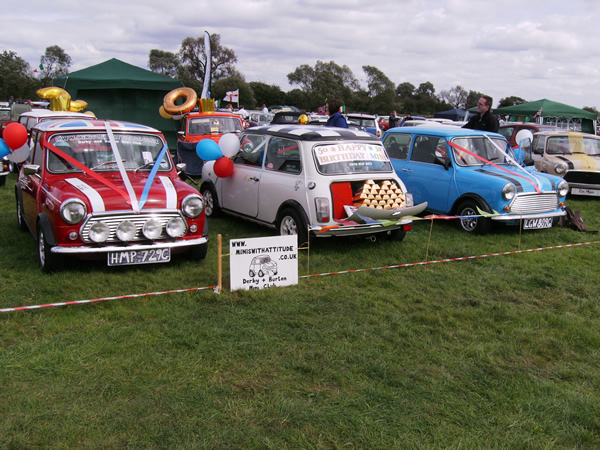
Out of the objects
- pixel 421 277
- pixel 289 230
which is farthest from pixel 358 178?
pixel 421 277

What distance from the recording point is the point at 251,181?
812cm

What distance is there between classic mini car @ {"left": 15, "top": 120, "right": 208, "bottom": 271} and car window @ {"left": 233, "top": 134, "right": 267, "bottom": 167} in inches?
53.9

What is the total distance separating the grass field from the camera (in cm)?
329

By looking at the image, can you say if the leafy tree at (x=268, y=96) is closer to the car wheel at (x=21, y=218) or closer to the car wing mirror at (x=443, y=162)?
the car wing mirror at (x=443, y=162)

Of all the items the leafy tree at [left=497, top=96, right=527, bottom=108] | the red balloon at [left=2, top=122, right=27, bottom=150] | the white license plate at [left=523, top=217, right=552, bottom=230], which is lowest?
the white license plate at [left=523, top=217, right=552, bottom=230]

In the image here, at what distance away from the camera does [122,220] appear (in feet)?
19.4

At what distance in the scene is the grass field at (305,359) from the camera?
3.29 meters

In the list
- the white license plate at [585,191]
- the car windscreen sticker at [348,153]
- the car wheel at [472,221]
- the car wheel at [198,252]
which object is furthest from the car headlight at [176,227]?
the white license plate at [585,191]

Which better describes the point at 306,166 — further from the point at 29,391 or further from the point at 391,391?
the point at 29,391

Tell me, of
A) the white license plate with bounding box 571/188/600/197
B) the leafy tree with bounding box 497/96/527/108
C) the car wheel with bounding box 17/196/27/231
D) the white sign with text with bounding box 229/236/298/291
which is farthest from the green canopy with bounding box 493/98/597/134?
the leafy tree with bounding box 497/96/527/108

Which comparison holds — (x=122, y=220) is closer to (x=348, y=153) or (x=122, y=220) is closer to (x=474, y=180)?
(x=348, y=153)

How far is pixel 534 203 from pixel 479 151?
135cm

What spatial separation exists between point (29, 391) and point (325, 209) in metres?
4.19

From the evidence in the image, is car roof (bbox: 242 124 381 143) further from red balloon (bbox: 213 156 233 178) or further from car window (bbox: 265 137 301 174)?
red balloon (bbox: 213 156 233 178)
